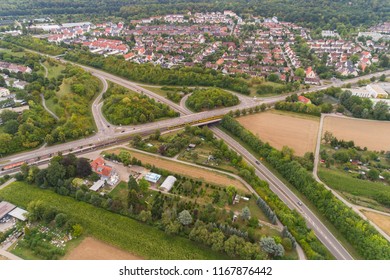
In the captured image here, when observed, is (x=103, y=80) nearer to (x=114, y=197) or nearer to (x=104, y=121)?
(x=104, y=121)

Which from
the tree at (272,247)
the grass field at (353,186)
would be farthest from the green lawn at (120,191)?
the grass field at (353,186)

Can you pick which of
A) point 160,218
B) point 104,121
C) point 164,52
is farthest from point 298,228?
point 164,52

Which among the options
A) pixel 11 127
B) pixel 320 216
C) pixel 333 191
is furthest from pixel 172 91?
pixel 320 216

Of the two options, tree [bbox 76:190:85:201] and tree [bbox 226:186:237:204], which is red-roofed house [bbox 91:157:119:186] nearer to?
tree [bbox 76:190:85:201]

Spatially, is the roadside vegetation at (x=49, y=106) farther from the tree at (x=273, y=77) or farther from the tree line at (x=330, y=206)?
the tree at (x=273, y=77)

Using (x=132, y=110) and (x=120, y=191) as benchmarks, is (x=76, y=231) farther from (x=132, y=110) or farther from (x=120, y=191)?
(x=132, y=110)
